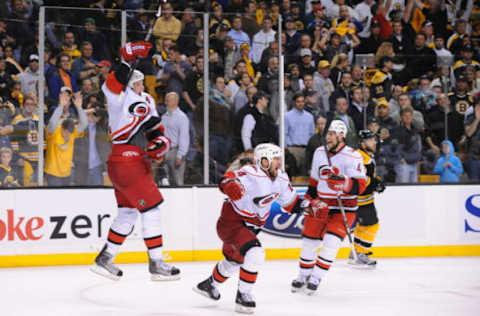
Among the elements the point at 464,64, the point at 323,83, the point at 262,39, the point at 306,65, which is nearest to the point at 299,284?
the point at 262,39

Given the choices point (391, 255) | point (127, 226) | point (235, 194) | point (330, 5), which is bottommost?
point (391, 255)

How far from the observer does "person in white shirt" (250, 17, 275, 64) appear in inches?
285

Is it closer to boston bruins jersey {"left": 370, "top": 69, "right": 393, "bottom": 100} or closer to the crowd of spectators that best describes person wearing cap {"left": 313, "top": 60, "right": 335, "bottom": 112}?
the crowd of spectators

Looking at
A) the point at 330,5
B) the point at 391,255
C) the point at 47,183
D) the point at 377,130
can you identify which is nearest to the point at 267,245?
the point at 391,255

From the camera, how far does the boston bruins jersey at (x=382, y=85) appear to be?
7715mm

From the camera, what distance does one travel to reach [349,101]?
25.4 feet

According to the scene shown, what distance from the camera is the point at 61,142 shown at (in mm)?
6602

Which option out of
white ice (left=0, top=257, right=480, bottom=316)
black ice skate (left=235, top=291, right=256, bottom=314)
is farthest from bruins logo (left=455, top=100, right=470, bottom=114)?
black ice skate (left=235, top=291, right=256, bottom=314)

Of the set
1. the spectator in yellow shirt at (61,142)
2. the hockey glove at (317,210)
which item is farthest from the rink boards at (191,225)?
the hockey glove at (317,210)

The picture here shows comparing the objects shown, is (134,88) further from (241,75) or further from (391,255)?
(391,255)

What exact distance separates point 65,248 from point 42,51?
206 centimetres

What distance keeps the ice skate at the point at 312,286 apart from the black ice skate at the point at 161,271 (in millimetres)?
1086

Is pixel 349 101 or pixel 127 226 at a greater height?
pixel 349 101

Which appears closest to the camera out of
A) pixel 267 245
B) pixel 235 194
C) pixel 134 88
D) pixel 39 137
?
pixel 235 194
